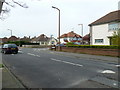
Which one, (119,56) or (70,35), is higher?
(70,35)

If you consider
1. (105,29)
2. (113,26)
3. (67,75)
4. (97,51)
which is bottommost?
(67,75)

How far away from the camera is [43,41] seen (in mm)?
104500

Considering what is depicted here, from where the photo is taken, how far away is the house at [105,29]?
28.6m

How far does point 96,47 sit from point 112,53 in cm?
286

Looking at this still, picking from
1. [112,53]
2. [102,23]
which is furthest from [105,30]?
[112,53]

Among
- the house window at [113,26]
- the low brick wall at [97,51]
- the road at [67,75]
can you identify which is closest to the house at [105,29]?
the house window at [113,26]

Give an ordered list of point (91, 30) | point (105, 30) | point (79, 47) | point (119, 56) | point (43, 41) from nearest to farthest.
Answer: point (119, 56) → point (79, 47) → point (105, 30) → point (91, 30) → point (43, 41)

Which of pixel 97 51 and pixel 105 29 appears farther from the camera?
pixel 105 29

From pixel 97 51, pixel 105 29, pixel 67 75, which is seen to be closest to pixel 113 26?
pixel 105 29

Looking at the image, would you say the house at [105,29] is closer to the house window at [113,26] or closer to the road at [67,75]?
the house window at [113,26]

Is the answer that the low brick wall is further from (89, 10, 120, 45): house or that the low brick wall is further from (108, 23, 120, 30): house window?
(108, 23, 120, 30): house window

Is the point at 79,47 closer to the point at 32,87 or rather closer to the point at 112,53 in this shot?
the point at 112,53

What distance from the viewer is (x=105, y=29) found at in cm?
3050

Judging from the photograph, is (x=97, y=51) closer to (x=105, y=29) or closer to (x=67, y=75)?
(x=105, y=29)
